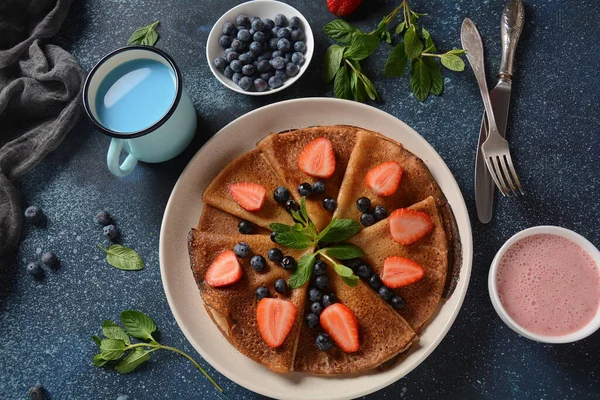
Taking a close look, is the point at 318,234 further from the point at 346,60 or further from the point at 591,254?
the point at 591,254

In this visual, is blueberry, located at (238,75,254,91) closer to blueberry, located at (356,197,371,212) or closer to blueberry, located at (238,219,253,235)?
blueberry, located at (238,219,253,235)

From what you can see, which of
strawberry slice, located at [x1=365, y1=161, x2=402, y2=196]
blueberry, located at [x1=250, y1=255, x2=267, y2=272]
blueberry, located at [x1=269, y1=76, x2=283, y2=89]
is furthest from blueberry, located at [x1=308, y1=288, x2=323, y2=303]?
blueberry, located at [x1=269, y1=76, x2=283, y2=89]

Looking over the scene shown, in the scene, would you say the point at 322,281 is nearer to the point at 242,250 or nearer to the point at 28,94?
the point at 242,250

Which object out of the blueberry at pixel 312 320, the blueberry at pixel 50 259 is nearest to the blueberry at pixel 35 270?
the blueberry at pixel 50 259

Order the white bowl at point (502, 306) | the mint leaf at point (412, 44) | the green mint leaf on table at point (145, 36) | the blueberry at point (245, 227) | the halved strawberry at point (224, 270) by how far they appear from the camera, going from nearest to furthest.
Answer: the white bowl at point (502, 306) → the halved strawberry at point (224, 270) → the blueberry at point (245, 227) → the mint leaf at point (412, 44) → the green mint leaf on table at point (145, 36)

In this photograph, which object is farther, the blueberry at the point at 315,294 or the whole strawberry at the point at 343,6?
the whole strawberry at the point at 343,6

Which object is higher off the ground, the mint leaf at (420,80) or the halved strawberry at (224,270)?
the mint leaf at (420,80)

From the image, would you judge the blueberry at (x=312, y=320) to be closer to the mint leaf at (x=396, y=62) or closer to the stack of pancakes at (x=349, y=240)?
the stack of pancakes at (x=349, y=240)
